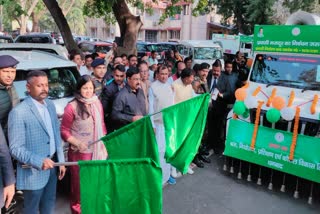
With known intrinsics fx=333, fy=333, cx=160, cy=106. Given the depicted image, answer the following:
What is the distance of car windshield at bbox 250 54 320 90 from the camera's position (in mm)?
5281

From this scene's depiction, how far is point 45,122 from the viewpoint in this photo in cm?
308

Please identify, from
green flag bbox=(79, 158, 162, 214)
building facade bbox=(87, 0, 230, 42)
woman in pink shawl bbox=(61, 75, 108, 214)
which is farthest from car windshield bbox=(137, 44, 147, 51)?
green flag bbox=(79, 158, 162, 214)

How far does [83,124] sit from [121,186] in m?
1.25

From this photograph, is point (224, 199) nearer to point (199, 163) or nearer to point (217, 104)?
point (199, 163)

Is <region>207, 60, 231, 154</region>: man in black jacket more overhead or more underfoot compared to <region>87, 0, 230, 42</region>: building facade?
more underfoot

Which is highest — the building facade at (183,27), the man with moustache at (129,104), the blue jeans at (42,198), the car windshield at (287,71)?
the building facade at (183,27)

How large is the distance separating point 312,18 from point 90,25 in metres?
61.4

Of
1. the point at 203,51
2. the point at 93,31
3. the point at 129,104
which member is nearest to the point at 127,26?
the point at 203,51

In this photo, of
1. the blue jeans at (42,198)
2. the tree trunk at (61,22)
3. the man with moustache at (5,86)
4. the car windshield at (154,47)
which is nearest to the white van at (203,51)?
the car windshield at (154,47)

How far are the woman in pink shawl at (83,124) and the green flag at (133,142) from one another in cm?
53

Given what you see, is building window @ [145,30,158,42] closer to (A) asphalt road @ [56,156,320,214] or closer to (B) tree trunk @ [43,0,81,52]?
(B) tree trunk @ [43,0,81,52]

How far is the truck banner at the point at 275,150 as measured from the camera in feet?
14.7

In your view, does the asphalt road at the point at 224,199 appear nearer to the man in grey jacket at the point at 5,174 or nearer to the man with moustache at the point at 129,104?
the man with moustache at the point at 129,104

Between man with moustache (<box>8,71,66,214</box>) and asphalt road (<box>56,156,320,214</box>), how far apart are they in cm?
119
